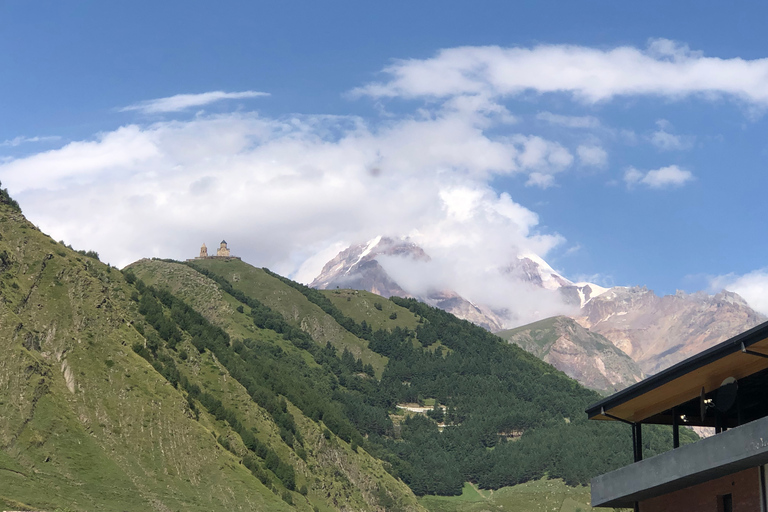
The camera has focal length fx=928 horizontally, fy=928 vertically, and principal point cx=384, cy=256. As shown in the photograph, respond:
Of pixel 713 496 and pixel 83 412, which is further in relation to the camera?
pixel 83 412

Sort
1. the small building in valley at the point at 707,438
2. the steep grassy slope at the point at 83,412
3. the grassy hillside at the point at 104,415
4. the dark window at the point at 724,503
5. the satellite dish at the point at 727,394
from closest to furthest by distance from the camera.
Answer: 1. the small building in valley at the point at 707,438
2. the dark window at the point at 724,503
3. the satellite dish at the point at 727,394
4. the steep grassy slope at the point at 83,412
5. the grassy hillside at the point at 104,415

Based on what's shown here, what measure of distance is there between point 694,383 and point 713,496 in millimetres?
4212

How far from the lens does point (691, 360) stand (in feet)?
110

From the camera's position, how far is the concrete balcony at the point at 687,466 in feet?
102

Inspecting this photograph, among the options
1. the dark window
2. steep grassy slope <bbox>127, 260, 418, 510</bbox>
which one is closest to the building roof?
the dark window

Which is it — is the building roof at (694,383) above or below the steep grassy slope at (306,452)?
below

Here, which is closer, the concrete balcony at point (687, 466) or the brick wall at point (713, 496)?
the concrete balcony at point (687, 466)

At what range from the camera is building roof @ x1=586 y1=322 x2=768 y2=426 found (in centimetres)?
3153

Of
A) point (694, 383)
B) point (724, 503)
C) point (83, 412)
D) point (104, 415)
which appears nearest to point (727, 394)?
point (694, 383)

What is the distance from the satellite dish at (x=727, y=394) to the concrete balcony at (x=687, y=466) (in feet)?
6.64

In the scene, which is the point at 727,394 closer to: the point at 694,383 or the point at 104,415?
the point at 694,383

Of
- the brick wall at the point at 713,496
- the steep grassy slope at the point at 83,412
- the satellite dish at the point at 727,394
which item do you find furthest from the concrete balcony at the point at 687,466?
the steep grassy slope at the point at 83,412

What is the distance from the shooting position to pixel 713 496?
34562mm

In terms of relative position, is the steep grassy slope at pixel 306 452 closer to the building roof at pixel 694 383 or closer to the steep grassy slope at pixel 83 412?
the steep grassy slope at pixel 83 412
